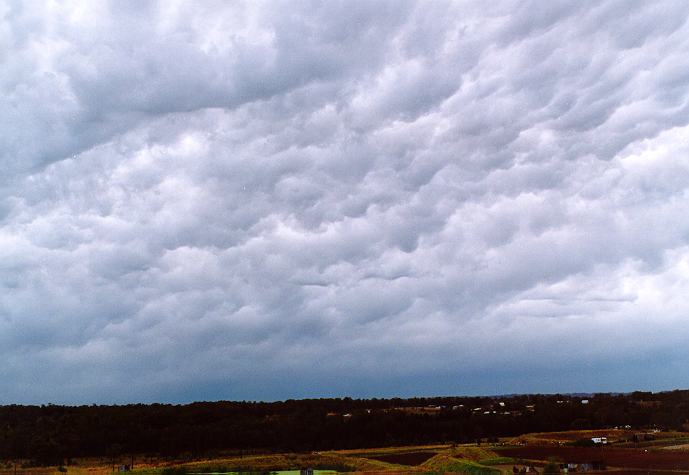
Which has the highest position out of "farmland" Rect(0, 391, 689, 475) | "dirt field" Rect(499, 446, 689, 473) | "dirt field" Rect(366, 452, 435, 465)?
"farmland" Rect(0, 391, 689, 475)

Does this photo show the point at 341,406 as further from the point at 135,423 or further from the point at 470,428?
the point at 135,423

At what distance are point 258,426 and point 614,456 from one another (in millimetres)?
68823

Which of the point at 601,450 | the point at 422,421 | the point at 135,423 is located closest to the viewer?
the point at 601,450

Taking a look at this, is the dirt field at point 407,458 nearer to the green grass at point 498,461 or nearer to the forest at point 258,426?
the green grass at point 498,461

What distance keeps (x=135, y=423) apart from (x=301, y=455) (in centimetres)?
4102

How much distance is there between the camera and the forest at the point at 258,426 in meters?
120

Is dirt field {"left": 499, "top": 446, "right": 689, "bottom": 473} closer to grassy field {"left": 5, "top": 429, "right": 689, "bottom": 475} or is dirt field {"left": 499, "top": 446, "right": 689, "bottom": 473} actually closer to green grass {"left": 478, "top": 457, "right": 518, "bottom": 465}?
grassy field {"left": 5, "top": 429, "right": 689, "bottom": 475}

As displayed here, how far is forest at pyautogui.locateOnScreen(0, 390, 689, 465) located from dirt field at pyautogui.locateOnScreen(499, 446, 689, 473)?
22429 mm

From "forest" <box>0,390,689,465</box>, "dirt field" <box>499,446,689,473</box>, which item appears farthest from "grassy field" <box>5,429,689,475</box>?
"forest" <box>0,390,689,465</box>

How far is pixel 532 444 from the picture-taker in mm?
114688

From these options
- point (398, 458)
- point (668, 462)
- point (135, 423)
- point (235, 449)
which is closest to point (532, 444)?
point (398, 458)

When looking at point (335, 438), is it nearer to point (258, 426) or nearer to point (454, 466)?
point (258, 426)

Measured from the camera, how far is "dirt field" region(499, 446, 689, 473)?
80688mm

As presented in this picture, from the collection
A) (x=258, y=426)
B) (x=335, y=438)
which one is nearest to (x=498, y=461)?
(x=335, y=438)
